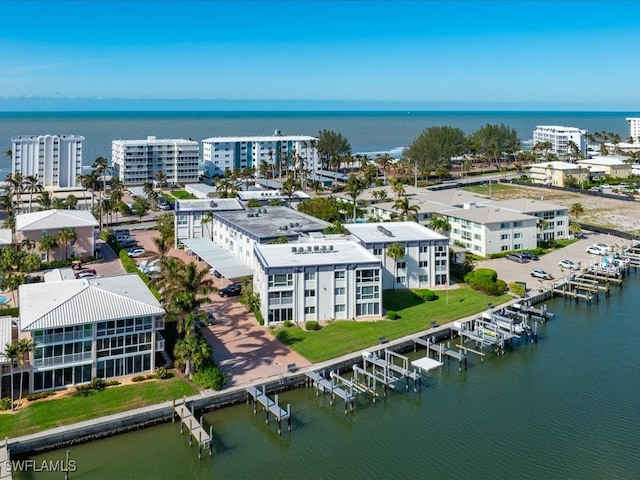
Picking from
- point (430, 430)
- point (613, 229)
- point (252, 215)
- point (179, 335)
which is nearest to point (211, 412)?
point (179, 335)

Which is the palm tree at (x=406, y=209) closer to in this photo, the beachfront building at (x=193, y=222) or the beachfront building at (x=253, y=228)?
the beachfront building at (x=253, y=228)

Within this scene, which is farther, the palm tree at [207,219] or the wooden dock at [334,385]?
the palm tree at [207,219]

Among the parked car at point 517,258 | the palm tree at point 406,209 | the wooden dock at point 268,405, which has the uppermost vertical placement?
the palm tree at point 406,209

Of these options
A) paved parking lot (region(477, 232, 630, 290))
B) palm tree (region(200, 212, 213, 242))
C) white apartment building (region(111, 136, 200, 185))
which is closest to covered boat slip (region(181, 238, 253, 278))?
palm tree (region(200, 212, 213, 242))

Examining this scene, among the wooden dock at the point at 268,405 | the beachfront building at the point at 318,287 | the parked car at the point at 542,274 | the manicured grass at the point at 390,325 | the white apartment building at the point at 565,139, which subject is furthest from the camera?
the white apartment building at the point at 565,139

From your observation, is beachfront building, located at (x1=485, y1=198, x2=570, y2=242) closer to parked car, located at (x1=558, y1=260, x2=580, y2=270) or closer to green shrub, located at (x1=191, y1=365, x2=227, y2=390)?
parked car, located at (x1=558, y1=260, x2=580, y2=270)

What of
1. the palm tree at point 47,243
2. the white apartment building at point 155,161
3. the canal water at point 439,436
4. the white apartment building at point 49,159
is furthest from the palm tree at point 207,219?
the white apartment building at point 49,159
